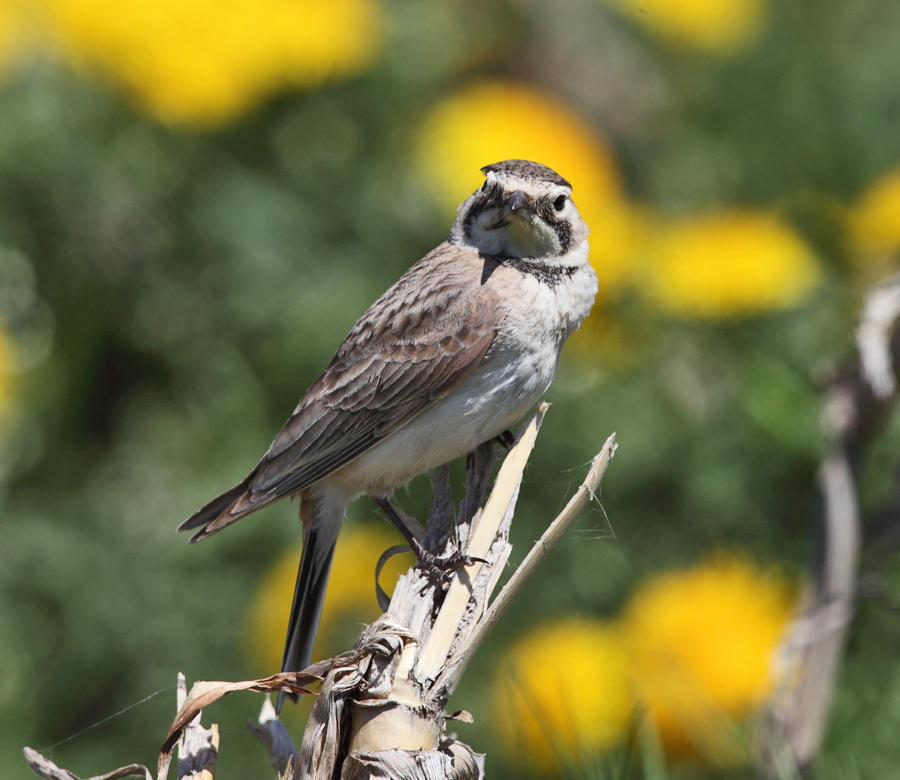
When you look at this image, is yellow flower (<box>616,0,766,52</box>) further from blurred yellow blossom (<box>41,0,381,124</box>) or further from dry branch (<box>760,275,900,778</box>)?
dry branch (<box>760,275,900,778</box>)

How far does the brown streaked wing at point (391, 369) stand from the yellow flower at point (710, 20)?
3915mm

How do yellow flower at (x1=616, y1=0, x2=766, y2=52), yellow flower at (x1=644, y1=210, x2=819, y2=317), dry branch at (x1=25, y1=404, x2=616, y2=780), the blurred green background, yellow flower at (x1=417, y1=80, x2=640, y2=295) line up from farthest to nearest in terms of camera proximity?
yellow flower at (x1=616, y1=0, x2=766, y2=52) → yellow flower at (x1=417, y1=80, x2=640, y2=295) → yellow flower at (x1=644, y1=210, x2=819, y2=317) → the blurred green background → dry branch at (x1=25, y1=404, x2=616, y2=780)

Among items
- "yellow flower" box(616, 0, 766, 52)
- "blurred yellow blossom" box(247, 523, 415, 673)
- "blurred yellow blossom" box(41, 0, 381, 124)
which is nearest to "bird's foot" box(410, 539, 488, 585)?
"blurred yellow blossom" box(247, 523, 415, 673)

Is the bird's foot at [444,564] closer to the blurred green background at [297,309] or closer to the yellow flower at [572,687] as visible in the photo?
the yellow flower at [572,687]

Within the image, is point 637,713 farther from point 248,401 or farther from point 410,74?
point 410,74

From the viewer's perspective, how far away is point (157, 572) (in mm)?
5145

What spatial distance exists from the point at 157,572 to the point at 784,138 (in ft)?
12.3

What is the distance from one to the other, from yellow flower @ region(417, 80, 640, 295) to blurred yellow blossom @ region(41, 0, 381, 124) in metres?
0.69

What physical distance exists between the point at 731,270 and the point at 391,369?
7.37 ft

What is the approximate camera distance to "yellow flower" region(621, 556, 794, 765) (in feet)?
13.1

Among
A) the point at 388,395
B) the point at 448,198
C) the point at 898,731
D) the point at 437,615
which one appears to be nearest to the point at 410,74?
the point at 448,198

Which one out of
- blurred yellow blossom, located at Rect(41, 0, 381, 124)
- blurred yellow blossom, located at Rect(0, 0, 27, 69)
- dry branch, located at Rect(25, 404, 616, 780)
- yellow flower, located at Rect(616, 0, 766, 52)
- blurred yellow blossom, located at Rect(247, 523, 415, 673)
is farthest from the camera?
yellow flower, located at Rect(616, 0, 766, 52)

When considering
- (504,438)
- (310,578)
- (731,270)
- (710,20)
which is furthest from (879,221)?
(310,578)

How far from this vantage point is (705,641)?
423 centimetres
